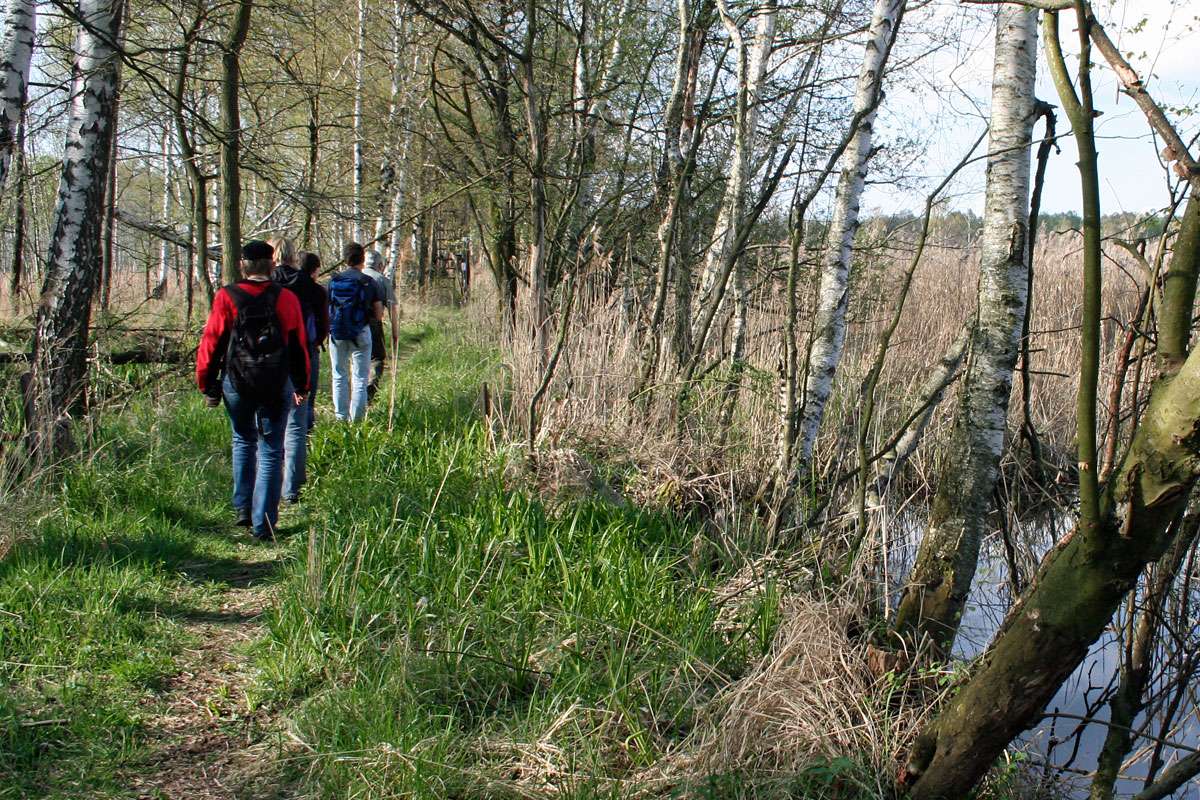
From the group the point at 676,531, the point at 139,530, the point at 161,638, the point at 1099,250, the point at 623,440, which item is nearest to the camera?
the point at 1099,250

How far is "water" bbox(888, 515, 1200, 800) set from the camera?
358 centimetres

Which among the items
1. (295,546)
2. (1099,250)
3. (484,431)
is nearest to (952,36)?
(484,431)

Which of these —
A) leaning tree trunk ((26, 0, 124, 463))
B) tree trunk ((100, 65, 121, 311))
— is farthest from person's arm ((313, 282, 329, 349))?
leaning tree trunk ((26, 0, 124, 463))

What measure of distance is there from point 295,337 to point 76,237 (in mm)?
1433

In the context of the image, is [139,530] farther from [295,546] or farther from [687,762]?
[687,762]

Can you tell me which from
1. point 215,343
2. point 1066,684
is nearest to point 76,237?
point 215,343

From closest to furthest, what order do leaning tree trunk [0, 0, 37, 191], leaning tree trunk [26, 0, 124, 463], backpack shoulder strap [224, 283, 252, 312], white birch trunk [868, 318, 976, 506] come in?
white birch trunk [868, 318, 976, 506] → leaning tree trunk [0, 0, 37, 191] → backpack shoulder strap [224, 283, 252, 312] → leaning tree trunk [26, 0, 124, 463]

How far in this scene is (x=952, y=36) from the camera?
5.62 m

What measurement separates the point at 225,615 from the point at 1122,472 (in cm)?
361

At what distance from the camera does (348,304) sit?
7.31m

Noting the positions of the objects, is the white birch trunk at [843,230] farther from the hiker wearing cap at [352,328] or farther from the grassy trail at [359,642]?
the hiker wearing cap at [352,328]

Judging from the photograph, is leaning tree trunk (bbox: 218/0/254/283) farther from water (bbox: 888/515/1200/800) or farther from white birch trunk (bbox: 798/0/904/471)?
water (bbox: 888/515/1200/800)

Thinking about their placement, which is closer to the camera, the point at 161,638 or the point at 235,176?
the point at 161,638

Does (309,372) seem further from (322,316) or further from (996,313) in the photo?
(996,313)
